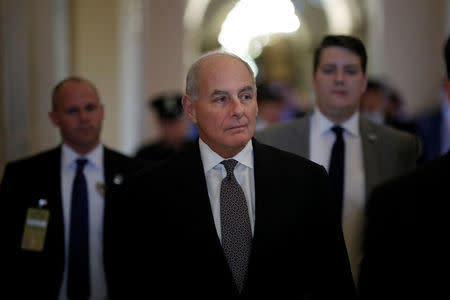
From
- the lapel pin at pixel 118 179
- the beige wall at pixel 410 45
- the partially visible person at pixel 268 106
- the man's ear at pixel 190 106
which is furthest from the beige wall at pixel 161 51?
the man's ear at pixel 190 106

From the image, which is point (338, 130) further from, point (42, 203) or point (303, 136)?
point (42, 203)

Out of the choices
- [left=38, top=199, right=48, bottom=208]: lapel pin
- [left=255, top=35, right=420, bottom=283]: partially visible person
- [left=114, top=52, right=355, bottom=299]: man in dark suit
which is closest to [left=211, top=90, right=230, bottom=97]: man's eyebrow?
[left=114, top=52, right=355, bottom=299]: man in dark suit

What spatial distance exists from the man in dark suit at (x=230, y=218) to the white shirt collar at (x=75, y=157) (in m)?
1.17

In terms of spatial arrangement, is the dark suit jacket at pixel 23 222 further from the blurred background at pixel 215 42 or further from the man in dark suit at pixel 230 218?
the blurred background at pixel 215 42

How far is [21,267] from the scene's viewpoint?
375 centimetres

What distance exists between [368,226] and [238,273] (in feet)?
2.58

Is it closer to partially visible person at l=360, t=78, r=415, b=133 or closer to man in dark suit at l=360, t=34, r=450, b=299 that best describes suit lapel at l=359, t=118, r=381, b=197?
man in dark suit at l=360, t=34, r=450, b=299

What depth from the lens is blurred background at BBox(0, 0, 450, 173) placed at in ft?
27.3

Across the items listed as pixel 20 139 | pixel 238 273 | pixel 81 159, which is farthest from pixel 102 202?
pixel 20 139

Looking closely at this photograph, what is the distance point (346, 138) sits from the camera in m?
3.90

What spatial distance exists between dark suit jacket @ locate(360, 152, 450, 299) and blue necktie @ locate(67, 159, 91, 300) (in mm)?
2106

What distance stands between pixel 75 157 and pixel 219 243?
Answer: 5.37 ft

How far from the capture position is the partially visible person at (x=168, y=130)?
6.79 metres

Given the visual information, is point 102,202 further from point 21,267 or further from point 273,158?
point 273,158
